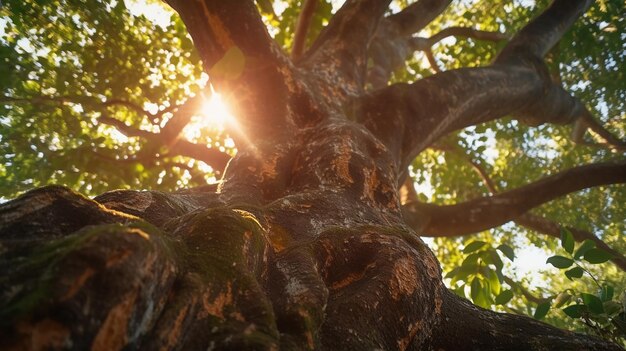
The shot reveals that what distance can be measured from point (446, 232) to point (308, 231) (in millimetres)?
2587

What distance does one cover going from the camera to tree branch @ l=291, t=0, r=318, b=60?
13.7 ft

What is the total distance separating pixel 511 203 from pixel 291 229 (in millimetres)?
2832

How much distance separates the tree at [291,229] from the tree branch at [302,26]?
0.02 metres

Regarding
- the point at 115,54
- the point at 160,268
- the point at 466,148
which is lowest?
the point at 160,268

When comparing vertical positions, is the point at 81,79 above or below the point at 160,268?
above

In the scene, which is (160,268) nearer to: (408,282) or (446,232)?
(408,282)

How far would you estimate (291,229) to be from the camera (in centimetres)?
171

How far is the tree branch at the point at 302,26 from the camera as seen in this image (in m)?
4.18

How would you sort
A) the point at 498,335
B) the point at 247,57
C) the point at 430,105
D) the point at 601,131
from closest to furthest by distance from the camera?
the point at 498,335 → the point at 247,57 → the point at 430,105 → the point at 601,131

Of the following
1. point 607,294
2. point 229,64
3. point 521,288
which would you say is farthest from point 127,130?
point 607,294

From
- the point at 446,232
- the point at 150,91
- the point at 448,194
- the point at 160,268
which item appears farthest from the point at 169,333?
the point at 448,194

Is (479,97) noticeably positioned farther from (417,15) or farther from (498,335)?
(498,335)

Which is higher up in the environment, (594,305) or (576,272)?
(576,272)

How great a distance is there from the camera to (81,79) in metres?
5.23
